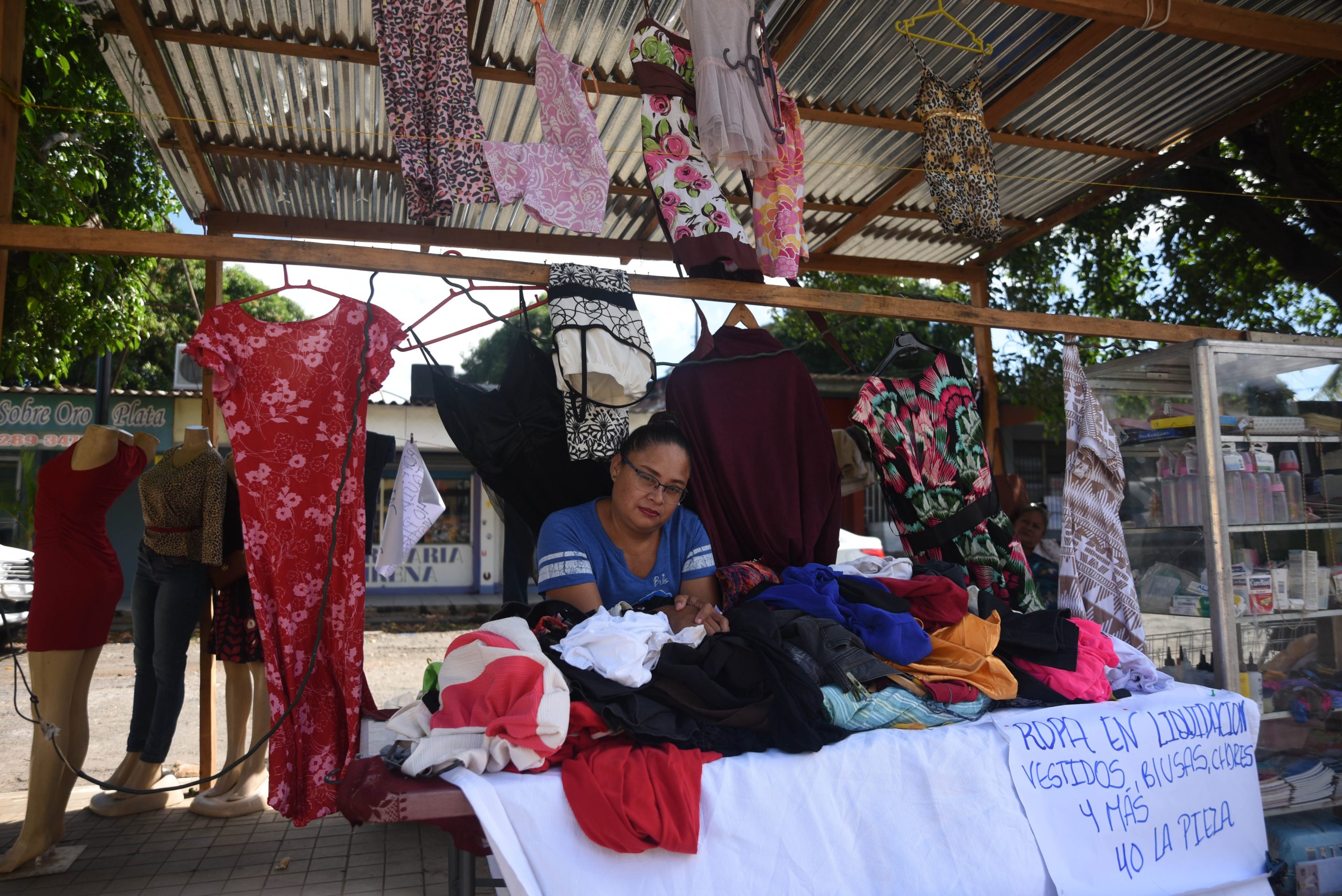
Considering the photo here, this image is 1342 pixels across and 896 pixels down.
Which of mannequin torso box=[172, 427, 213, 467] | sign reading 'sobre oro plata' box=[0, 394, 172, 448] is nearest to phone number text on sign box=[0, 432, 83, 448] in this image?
sign reading 'sobre oro plata' box=[0, 394, 172, 448]

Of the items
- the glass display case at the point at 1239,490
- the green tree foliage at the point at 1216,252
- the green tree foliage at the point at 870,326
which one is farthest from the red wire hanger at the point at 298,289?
the green tree foliage at the point at 870,326

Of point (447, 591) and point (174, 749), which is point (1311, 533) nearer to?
point (174, 749)

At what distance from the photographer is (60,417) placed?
39.4 feet

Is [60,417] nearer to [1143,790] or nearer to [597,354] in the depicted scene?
[597,354]

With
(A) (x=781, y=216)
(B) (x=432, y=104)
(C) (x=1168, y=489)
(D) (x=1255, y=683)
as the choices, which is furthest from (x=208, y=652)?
(D) (x=1255, y=683)

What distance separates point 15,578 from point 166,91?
7.02m

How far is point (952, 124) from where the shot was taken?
3.98 metres

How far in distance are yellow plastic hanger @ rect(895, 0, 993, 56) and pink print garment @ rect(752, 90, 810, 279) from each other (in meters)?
0.67

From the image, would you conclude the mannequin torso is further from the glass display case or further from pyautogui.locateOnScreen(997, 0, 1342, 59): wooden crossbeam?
the glass display case

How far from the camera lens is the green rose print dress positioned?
10.5 ft

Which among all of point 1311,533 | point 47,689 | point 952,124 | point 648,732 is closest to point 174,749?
point 47,689

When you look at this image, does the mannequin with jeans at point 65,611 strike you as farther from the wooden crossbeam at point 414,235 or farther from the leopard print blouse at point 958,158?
the leopard print blouse at point 958,158

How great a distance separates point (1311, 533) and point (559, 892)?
3661 millimetres

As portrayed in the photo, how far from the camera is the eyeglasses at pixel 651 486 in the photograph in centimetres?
294
